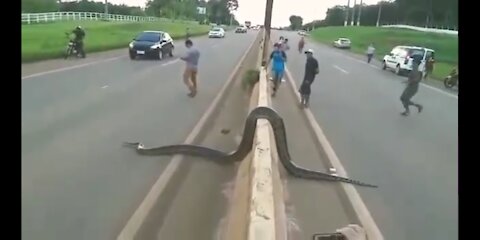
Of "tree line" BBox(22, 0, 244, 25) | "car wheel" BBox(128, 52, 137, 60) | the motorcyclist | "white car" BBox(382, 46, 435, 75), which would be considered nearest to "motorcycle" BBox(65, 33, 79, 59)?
the motorcyclist

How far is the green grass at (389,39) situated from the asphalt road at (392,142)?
1.69ft

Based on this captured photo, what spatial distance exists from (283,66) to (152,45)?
490 cm

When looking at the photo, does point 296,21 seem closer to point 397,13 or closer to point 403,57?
point 403,57

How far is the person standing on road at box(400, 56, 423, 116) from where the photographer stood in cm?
995

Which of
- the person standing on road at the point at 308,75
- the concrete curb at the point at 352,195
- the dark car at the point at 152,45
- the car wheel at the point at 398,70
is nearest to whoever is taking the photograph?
the concrete curb at the point at 352,195

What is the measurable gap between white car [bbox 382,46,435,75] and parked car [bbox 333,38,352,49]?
1.95 feet

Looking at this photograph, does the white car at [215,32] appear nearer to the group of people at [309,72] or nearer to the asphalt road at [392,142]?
the group of people at [309,72]

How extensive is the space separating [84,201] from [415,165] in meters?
4.27

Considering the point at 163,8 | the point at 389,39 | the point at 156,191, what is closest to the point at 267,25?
the point at 389,39

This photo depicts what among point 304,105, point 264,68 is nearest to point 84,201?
point 304,105

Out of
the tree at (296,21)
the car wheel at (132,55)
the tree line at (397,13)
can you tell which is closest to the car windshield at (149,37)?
the car wheel at (132,55)

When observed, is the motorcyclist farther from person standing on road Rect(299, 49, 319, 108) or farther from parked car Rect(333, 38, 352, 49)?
person standing on road Rect(299, 49, 319, 108)

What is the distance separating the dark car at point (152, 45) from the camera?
823cm

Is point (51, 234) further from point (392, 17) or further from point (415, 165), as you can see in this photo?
point (415, 165)
